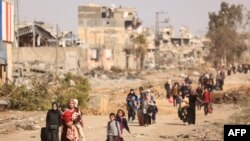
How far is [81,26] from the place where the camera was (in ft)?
301

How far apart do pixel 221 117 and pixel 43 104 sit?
7.88 meters

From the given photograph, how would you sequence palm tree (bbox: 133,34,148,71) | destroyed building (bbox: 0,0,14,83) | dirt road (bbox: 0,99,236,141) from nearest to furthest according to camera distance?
dirt road (bbox: 0,99,236,141) → destroyed building (bbox: 0,0,14,83) → palm tree (bbox: 133,34,148,71)

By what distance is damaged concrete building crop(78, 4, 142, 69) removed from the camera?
83312mm

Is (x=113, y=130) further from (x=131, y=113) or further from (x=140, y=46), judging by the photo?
(x=140, y=46)

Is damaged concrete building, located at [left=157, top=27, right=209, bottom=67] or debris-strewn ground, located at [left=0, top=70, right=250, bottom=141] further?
damaged concrete building, located at [left=157, top=27, right=209, bottom=67]

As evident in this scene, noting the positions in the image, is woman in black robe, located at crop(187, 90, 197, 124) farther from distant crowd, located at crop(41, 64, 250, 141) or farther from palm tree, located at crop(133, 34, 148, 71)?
palm tree, located at crop(133, 34, 148, 71)

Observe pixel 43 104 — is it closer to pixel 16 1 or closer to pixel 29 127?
pixel 29 127

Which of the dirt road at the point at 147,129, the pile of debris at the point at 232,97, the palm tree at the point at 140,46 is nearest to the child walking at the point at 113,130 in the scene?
the dirt road at the point at 147,129

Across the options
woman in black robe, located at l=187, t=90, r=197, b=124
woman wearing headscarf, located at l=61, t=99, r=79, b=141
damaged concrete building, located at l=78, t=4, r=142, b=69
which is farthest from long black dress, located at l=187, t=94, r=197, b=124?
damaged concrete building, located at l=78, t=4, r=142, b=69

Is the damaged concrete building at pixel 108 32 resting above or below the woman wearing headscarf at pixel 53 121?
above

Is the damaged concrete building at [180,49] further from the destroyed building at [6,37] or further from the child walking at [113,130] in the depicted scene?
the child walking at [113,130]

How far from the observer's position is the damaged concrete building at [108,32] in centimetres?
8331

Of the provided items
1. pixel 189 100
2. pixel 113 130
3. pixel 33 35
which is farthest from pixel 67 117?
pixel 33 35

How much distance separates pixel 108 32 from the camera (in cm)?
8950
